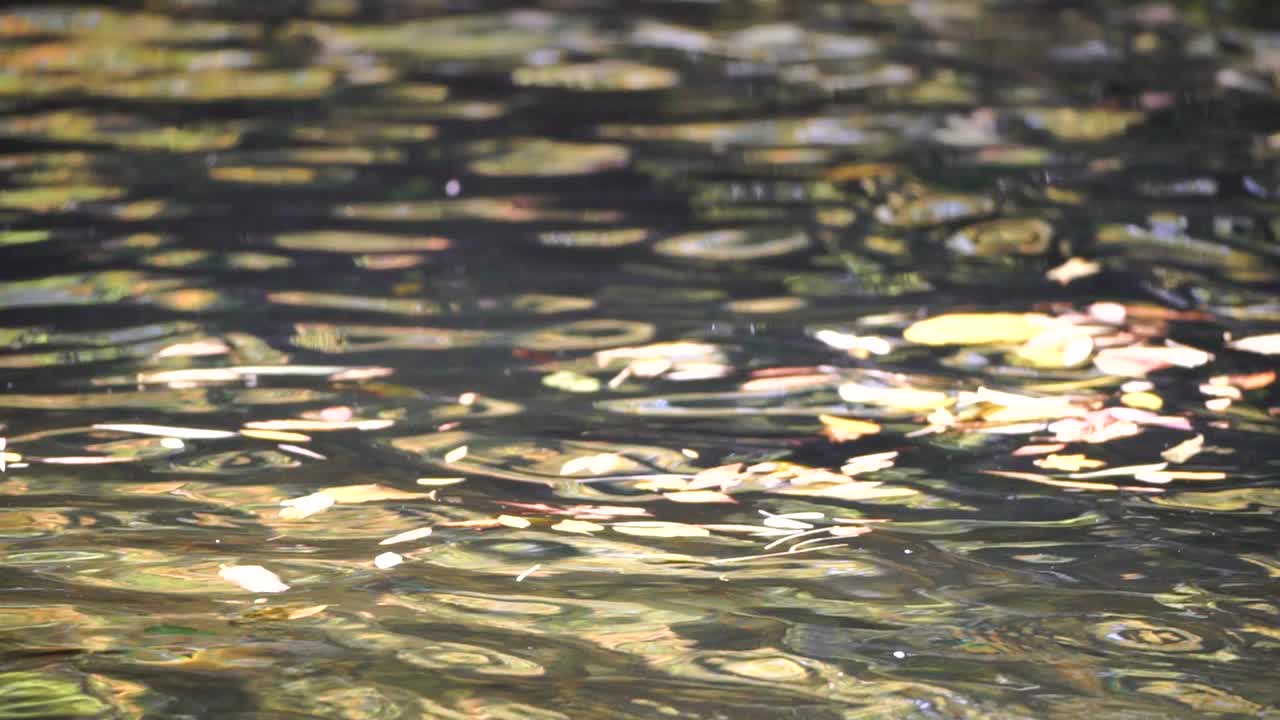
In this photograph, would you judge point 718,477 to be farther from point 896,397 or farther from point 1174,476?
point 1174,476

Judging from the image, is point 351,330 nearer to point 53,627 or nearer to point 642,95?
point 53,627

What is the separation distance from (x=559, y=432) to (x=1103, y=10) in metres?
3.22

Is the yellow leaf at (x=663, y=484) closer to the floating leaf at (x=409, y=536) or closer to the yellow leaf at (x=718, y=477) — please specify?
the yellow leaf at (x=718, y=477)

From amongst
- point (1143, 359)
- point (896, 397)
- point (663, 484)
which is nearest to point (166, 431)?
point (663, 484)

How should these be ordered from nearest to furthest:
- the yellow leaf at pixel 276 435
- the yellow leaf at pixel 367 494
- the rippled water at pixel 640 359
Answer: the rippled water at pixel 640 359
the yellow leaf at pixel 367 494
the yellow leaf at pixel 276 435

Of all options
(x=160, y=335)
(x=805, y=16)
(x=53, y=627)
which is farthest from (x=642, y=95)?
(x=53, y=627)

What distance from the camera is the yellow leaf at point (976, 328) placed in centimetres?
261

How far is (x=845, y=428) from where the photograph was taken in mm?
2205

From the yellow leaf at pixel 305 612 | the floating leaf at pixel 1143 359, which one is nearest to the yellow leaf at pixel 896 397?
the floating leaf at pixel 1143 359

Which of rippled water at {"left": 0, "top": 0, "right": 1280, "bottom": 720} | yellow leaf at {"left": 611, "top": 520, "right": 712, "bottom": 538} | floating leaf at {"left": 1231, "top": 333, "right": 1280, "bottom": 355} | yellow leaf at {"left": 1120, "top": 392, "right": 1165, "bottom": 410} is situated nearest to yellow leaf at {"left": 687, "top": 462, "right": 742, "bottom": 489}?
rippled water at {"left": 0, "top": 0, "right": 1280, "bottom": 720}

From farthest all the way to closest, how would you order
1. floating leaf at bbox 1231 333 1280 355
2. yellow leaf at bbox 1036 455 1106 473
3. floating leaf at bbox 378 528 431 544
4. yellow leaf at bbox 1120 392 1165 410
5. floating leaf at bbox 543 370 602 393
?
floating leaf at bbox 1231 333 1280 355 < floating leaf at bbox 543 370 602 393 < yellow leaf at bbox 1120 392 1165 410 < yellow leaf at bbox 1036 455 1106 473 < floating leaf at bbox 378 528 431 544

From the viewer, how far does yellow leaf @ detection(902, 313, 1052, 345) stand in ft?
8.55

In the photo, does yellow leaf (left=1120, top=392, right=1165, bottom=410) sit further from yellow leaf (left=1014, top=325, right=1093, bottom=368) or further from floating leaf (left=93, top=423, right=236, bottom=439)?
floating leaf (left=93, top=423, right=236, bottom=439)

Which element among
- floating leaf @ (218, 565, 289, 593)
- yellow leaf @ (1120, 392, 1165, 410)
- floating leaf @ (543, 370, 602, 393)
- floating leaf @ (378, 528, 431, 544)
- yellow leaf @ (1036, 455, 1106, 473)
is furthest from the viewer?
floating leaf @ (543, 370, 602, 393)
